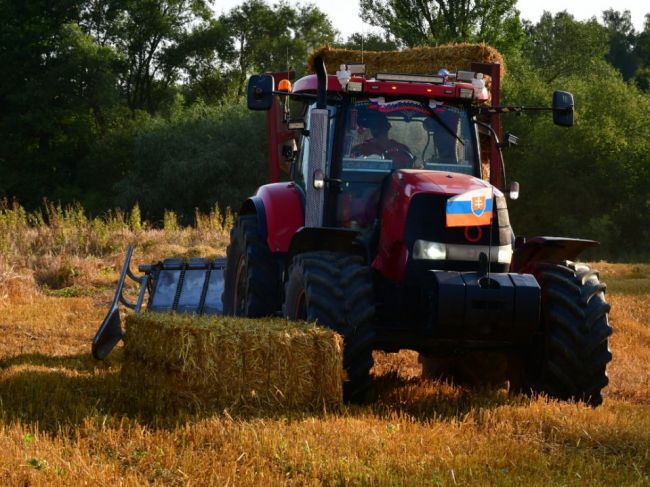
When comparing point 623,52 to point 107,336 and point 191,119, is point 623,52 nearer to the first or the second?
point 191,119

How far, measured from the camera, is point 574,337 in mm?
7129

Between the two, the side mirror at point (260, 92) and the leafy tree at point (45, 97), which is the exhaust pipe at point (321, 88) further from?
the leafy tree at point (45, 97)

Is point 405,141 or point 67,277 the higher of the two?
point 405,141

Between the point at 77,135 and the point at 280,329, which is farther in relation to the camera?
the point at 77,135

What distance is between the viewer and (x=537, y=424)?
6.51 m

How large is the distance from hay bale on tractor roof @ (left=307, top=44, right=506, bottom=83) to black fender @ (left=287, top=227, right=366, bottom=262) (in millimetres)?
4975

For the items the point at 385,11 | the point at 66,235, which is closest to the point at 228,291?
the point at 66,235

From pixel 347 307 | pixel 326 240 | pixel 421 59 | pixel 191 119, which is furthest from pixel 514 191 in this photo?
pixel 191 119

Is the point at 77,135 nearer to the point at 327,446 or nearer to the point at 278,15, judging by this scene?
the point at 278,15

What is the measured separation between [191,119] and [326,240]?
35432 millimetres

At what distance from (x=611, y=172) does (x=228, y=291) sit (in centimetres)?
2794

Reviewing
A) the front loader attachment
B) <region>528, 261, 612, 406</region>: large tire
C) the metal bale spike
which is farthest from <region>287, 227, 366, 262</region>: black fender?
the front loader attachment

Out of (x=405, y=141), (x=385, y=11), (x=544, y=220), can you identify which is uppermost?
(x=385, y=11)

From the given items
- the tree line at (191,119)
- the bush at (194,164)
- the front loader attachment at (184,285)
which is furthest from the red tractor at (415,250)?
the bush at (194,164)
